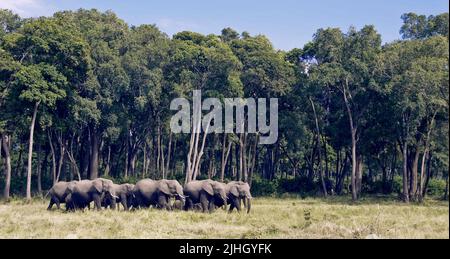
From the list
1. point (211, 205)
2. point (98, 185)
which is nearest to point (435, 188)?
point (211, 205)

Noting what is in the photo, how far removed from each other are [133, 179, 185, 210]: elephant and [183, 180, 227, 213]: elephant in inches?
19.7

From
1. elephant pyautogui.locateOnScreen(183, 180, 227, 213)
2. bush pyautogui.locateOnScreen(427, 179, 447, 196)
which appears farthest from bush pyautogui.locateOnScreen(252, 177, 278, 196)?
elephant pyautogui.locateOnScreen(183, 180, 227, 213)

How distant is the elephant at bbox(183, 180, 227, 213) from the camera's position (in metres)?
31.1

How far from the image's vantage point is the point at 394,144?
151 ft

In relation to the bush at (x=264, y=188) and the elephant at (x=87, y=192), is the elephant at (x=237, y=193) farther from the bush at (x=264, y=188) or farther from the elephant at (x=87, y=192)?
the bush at (x=264, y=188)

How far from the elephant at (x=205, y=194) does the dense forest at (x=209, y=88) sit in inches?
458

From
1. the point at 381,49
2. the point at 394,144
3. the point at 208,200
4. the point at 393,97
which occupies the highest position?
the point at 381,49

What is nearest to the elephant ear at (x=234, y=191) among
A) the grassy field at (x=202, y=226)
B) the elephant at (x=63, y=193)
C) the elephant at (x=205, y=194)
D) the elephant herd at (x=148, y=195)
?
the elephant herd at (x=148, y=195)

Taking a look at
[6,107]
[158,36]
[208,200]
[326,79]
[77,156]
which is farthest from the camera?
[77,156]

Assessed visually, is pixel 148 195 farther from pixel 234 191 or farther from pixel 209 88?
pixel 209 88
